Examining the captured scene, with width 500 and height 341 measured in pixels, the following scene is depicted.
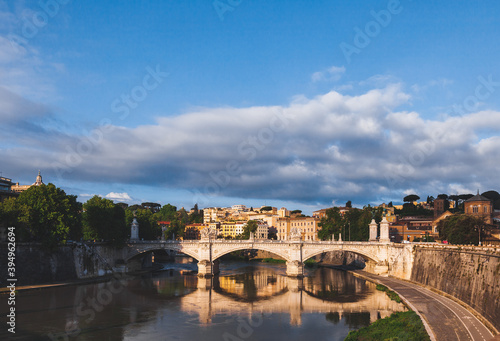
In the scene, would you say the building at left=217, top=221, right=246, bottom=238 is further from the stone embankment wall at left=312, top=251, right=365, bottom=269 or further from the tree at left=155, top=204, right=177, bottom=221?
the stone embankment wall at left=312, top=251, right=365, bottom=269

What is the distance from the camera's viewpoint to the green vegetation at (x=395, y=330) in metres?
27.1

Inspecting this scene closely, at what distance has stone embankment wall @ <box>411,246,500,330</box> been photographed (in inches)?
1175

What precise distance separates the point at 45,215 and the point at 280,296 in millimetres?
28652

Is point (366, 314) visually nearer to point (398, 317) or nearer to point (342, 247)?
point (398, 317)

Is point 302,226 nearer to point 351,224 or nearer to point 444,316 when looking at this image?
point 351,224

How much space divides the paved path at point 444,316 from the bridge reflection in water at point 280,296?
2.35 m

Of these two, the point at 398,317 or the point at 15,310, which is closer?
the point at 398,317

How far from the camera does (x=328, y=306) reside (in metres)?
43.3

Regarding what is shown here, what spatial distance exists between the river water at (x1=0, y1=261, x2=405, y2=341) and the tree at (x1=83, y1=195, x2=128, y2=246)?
6878 mm

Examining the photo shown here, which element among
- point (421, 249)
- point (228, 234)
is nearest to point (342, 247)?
point (421, 249)

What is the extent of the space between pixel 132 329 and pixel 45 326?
6472 mm

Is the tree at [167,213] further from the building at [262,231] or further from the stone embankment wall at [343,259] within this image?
the stone embankment wall at [343,259]

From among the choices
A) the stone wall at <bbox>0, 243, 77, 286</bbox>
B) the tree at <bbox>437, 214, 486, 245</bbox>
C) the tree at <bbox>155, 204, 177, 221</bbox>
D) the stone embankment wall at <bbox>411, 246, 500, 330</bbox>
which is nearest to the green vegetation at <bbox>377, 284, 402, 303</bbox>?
the stone embankment wall at <bbox>411, 246, 500, 330</bbox>

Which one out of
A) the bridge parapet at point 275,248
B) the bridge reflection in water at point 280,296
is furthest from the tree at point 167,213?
the bridge reflection in water at point 280,296
